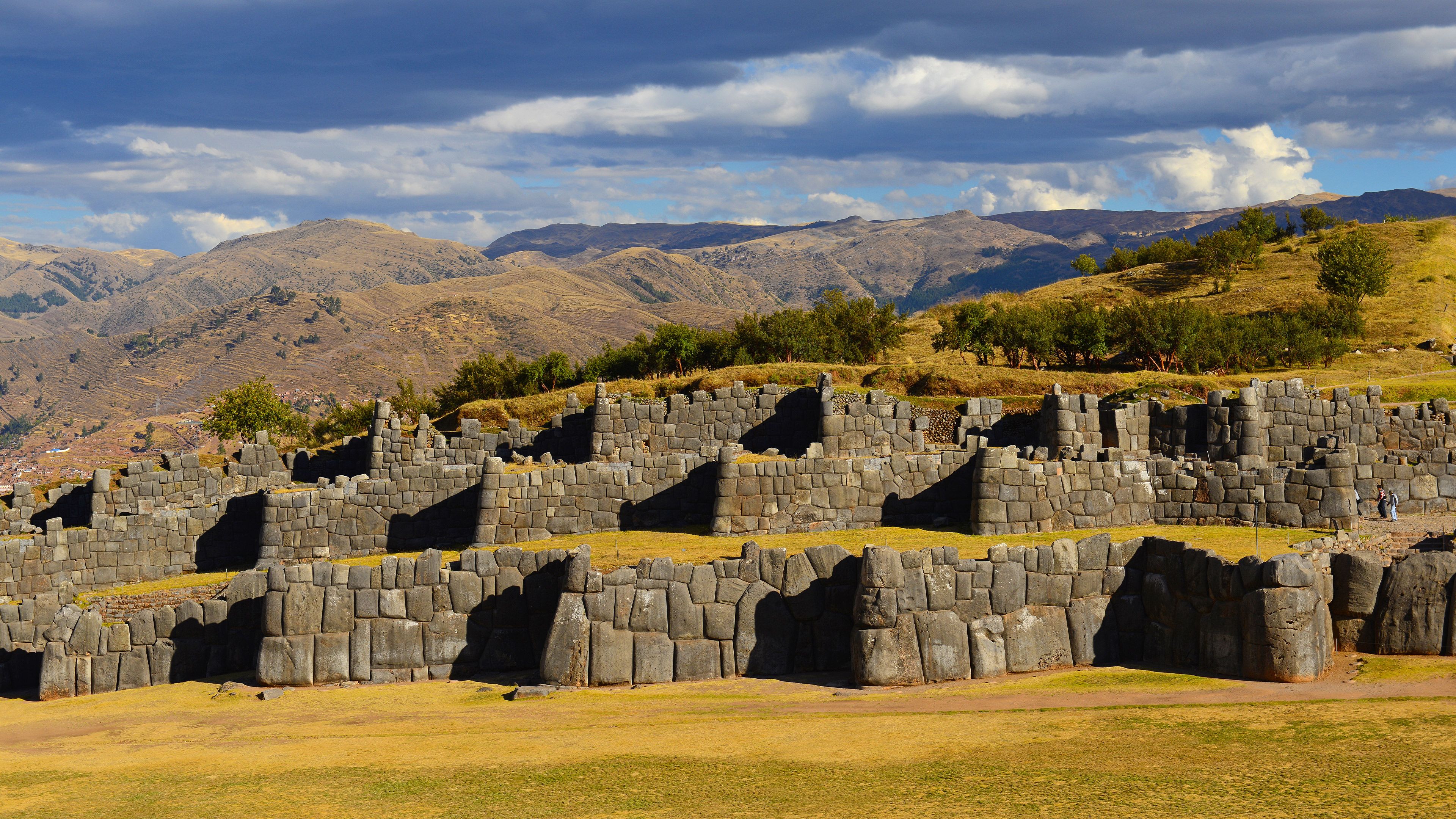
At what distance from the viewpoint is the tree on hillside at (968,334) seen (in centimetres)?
6519

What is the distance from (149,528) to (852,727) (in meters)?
24.6

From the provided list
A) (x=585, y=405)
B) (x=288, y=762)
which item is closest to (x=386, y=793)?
(x=288, y=762)

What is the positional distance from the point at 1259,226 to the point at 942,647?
101 metres

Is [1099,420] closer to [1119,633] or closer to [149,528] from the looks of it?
[1119,633]

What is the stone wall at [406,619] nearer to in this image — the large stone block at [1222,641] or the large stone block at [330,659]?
the large stone block at [330,659]

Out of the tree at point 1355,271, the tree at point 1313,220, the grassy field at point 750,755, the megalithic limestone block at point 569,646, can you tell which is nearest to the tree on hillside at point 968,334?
the tree at point 1355,271

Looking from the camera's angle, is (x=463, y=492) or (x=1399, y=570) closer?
(x=1399, y=570)

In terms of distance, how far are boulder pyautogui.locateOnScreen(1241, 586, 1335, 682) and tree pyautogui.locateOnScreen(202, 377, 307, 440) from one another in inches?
2319

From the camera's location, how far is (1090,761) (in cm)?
1377

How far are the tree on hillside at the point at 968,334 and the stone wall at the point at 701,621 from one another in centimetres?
4427

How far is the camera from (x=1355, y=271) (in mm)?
72625

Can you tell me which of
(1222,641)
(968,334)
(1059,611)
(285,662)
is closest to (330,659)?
(285,662)

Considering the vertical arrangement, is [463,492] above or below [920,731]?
above

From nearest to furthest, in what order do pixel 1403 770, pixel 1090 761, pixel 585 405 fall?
pixel 1403 770, pixel 1090 761, pixel 585 405
